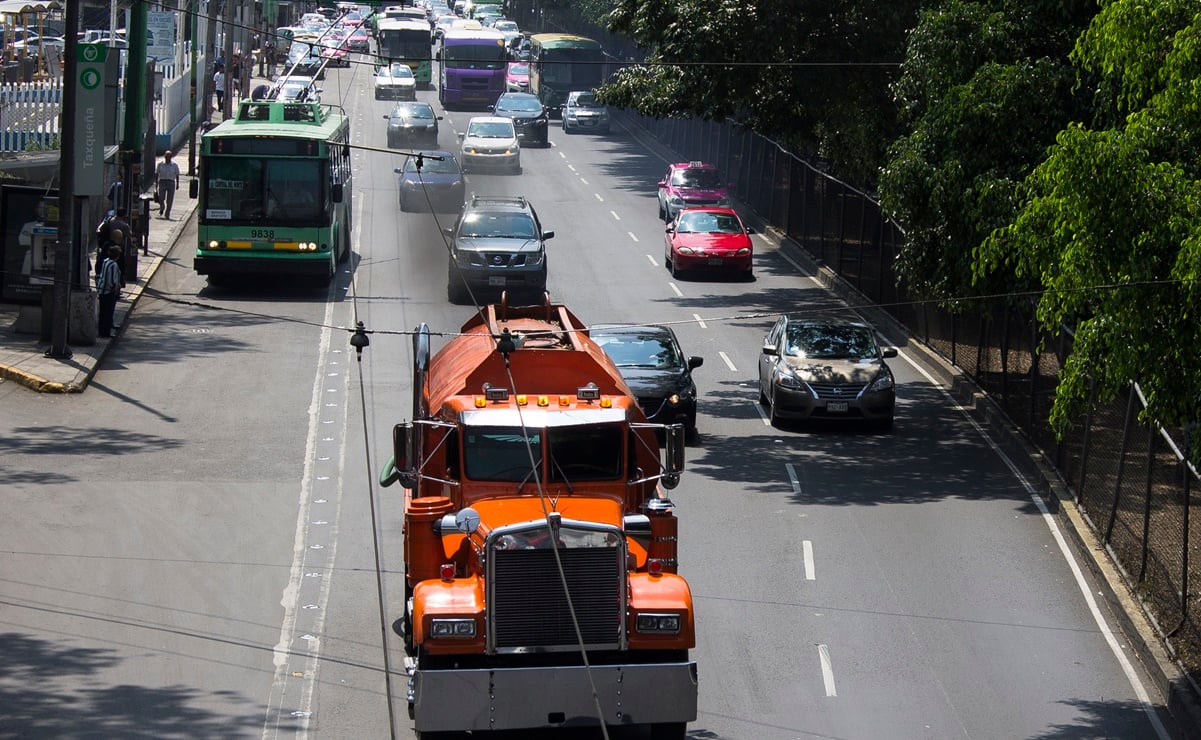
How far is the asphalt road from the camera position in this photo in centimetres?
1413

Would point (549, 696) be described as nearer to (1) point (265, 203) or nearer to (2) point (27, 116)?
(1) point (265, 203)

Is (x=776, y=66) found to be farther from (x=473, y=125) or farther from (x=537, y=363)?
(x=473, y=125)

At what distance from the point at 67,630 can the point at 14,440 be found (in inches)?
319

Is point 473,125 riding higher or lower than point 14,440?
higher

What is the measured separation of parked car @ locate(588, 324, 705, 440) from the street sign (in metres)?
8.84

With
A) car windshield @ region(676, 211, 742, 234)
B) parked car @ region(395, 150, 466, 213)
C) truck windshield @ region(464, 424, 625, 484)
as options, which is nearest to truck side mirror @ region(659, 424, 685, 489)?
truck windshield @ region(464, 424, 625, 484)

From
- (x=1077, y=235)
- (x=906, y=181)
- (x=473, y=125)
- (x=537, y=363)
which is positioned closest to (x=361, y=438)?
(x=906, y=181)

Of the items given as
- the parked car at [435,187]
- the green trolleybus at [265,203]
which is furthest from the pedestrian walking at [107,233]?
the parked car at [435,187]

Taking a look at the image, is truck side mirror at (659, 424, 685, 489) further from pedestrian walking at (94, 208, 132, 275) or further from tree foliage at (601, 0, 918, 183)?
tree foliage at (601, 0, 918, 183)

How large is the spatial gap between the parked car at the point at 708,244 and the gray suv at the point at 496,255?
5.15 metres

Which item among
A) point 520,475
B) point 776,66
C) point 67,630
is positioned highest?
point 776,66

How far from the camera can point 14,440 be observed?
22.7 metres

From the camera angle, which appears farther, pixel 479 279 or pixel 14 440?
pixel 479 279

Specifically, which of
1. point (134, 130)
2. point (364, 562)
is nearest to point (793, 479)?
point (364, 562)
